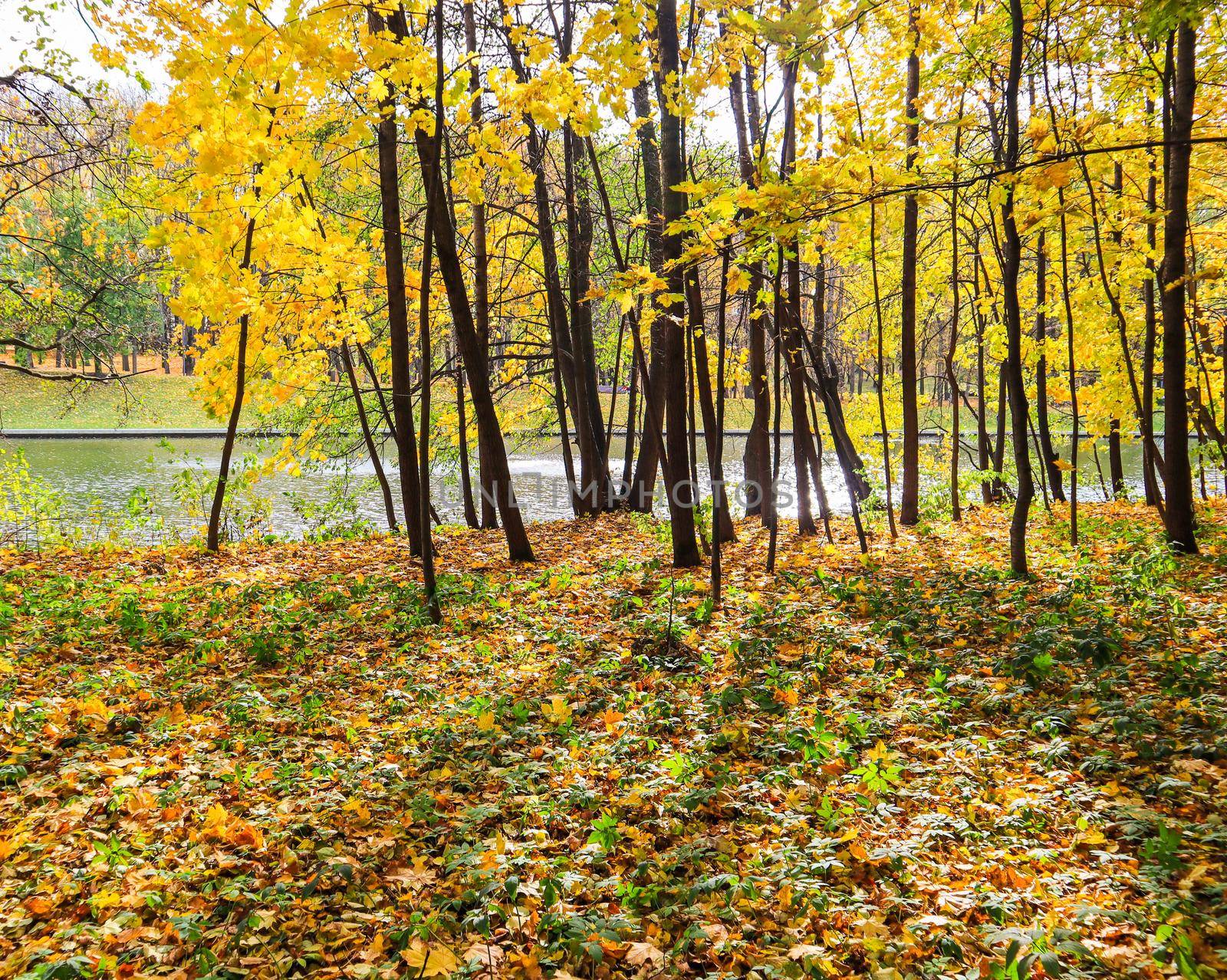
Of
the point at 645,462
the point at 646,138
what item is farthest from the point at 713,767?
the point at 645,462

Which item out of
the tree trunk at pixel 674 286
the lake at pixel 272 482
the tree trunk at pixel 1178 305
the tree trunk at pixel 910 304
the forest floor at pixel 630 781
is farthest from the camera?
the lake at pixel 272 482

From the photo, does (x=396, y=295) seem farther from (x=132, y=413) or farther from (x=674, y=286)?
(x=132, y=413)

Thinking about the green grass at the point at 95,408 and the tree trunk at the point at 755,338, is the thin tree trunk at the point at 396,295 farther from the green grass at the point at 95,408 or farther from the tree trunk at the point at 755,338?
the green grass at the point at 95,408

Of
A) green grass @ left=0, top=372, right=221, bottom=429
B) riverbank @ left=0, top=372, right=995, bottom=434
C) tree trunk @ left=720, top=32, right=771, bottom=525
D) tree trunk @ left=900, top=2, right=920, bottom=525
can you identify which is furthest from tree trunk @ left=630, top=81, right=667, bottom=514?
green grass @ left=0, top=372, right=221, bottom=429

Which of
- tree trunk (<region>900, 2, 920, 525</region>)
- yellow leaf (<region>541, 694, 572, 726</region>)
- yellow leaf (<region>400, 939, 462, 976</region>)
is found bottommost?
yellow leaf (<region>400, 939, 462, 976</region>)

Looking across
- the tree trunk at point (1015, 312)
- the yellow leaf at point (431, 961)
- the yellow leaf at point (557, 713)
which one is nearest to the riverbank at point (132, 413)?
the tree trunk at point (1015, 312)

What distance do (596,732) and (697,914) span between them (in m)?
1.49

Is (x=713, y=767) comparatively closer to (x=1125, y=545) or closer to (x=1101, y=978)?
(x=1101, y=978)

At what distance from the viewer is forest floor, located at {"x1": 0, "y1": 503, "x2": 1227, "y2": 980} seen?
2.29 metres

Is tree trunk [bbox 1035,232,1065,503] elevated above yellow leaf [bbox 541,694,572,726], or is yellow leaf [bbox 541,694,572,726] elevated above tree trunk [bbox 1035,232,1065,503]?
→ tree trunk [bbox 1035,232,1065,503]

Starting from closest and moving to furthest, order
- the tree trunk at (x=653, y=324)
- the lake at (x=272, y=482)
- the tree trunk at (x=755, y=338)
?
the tree trunk at (x=653, y=324) → the tree trunk at (x=755, y=338) → the lake at (x=272, y=482)

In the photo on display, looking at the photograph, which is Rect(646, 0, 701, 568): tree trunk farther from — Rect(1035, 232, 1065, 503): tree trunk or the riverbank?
the riverbank

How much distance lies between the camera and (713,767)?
340 centimetres

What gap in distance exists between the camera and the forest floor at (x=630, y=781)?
7.53ft
